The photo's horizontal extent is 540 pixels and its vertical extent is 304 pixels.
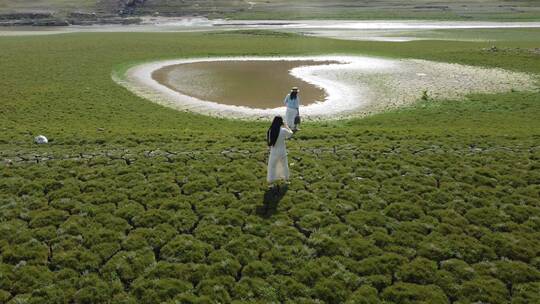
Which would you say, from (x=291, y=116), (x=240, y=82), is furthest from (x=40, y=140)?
(x=240, y=82)

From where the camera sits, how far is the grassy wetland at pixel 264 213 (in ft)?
38.7

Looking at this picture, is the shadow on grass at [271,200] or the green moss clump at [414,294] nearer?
the green moss clump at [414,294]

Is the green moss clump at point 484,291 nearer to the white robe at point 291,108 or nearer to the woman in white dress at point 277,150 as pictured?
the woman in white dress at point 277,150

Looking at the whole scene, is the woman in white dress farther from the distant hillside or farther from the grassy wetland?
the distant hillside

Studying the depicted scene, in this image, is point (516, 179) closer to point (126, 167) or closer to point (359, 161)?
point (359, 161)

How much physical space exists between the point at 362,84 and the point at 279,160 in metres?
25.1

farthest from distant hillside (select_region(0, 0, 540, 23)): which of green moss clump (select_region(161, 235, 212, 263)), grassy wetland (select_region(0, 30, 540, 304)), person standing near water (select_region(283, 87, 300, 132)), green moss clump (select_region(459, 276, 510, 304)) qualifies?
green moss clump (select_region(459, 276, 510, 304))

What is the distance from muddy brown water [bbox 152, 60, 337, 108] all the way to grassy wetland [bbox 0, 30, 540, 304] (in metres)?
6.76

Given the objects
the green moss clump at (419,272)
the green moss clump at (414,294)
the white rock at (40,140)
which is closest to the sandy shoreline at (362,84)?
the white rock at (40,140)

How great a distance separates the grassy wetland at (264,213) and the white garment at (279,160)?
68 centimetres

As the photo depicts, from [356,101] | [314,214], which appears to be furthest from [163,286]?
[356,101]

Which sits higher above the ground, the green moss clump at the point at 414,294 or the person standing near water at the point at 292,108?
the person standing near water at the point at 292,108

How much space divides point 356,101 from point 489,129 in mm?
10656

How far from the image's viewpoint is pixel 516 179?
17.8m
